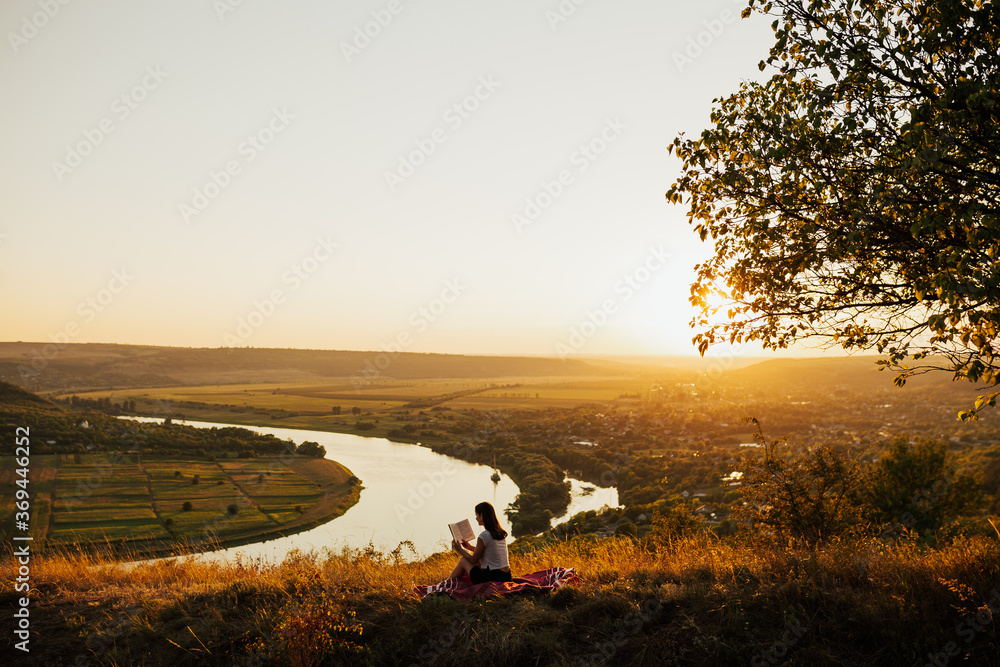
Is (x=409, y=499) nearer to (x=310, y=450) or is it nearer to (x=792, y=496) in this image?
(x=310, y=450)

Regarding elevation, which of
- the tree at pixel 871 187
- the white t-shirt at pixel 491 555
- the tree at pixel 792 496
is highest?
the tree at pixel 871 187

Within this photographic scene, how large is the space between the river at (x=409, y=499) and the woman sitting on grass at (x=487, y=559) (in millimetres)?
23405

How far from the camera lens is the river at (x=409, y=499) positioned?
132ft

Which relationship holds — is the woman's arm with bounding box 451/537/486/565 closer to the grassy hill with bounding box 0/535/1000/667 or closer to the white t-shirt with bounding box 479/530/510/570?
the white t-shirt with bounding box 479/530/510/570

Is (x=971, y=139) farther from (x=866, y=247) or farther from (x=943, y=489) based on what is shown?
(x=943, y=489)

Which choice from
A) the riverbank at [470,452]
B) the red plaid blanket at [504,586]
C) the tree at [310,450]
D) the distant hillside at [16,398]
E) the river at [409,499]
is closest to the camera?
the red plaid blanket at [504,586]

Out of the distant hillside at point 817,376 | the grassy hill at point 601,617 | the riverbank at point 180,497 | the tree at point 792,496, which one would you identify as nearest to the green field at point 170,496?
the riverbank at point 180,497

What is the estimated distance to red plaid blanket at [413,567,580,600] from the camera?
586 cm

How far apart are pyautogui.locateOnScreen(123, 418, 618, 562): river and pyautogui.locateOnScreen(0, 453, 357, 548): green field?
2797 millimetres

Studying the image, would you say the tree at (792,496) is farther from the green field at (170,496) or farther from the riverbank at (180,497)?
the riverbank at (180,497)

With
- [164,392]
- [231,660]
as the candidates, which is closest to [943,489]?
[231,660]

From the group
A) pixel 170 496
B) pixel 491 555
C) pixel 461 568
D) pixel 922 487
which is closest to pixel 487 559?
pixel 491 555

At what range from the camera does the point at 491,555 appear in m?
6.27

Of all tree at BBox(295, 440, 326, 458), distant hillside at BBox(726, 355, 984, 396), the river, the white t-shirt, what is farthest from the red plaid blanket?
distant hillside at BBox(726, 355, 984, 396)
